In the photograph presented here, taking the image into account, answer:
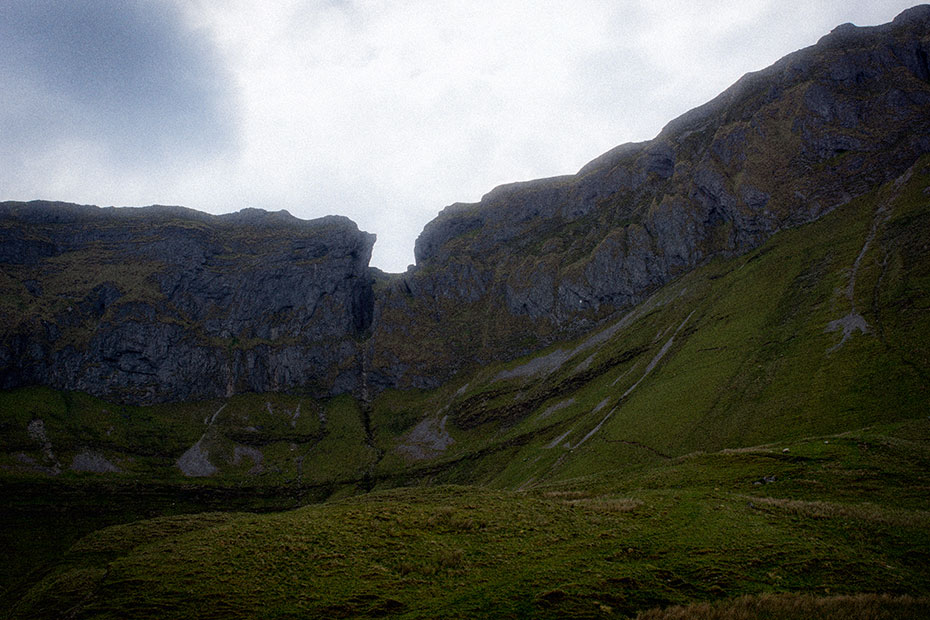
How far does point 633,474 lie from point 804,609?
119ft

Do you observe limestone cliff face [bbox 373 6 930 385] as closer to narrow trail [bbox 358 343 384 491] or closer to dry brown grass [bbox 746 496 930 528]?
narrow trail [bbox 358 343 384 491]

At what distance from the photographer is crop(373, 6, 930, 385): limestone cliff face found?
130 meters

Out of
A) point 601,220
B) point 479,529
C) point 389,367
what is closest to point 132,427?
point 389,367

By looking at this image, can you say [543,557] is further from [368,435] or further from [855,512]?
[368,435]

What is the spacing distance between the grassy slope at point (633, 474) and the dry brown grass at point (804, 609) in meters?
1.01

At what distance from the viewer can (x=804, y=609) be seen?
1434 centimetres

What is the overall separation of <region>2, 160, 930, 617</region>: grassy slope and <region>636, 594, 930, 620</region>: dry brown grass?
101cm

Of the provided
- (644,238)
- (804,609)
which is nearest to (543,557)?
(804,609)

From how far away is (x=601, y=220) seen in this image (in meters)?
196

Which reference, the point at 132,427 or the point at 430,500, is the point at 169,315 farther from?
the point at 430,500

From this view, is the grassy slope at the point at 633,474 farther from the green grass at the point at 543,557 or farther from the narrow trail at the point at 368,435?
the narrow trail at the point at 368,435

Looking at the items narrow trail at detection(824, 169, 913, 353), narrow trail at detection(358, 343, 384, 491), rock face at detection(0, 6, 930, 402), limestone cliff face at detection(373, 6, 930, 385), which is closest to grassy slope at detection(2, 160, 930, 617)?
narrow trail at detection(824, 169, 913, 353)

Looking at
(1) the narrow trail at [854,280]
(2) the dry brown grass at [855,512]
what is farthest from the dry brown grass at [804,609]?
(1) the narrow trail at [854,280]

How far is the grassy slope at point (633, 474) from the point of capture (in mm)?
18062
